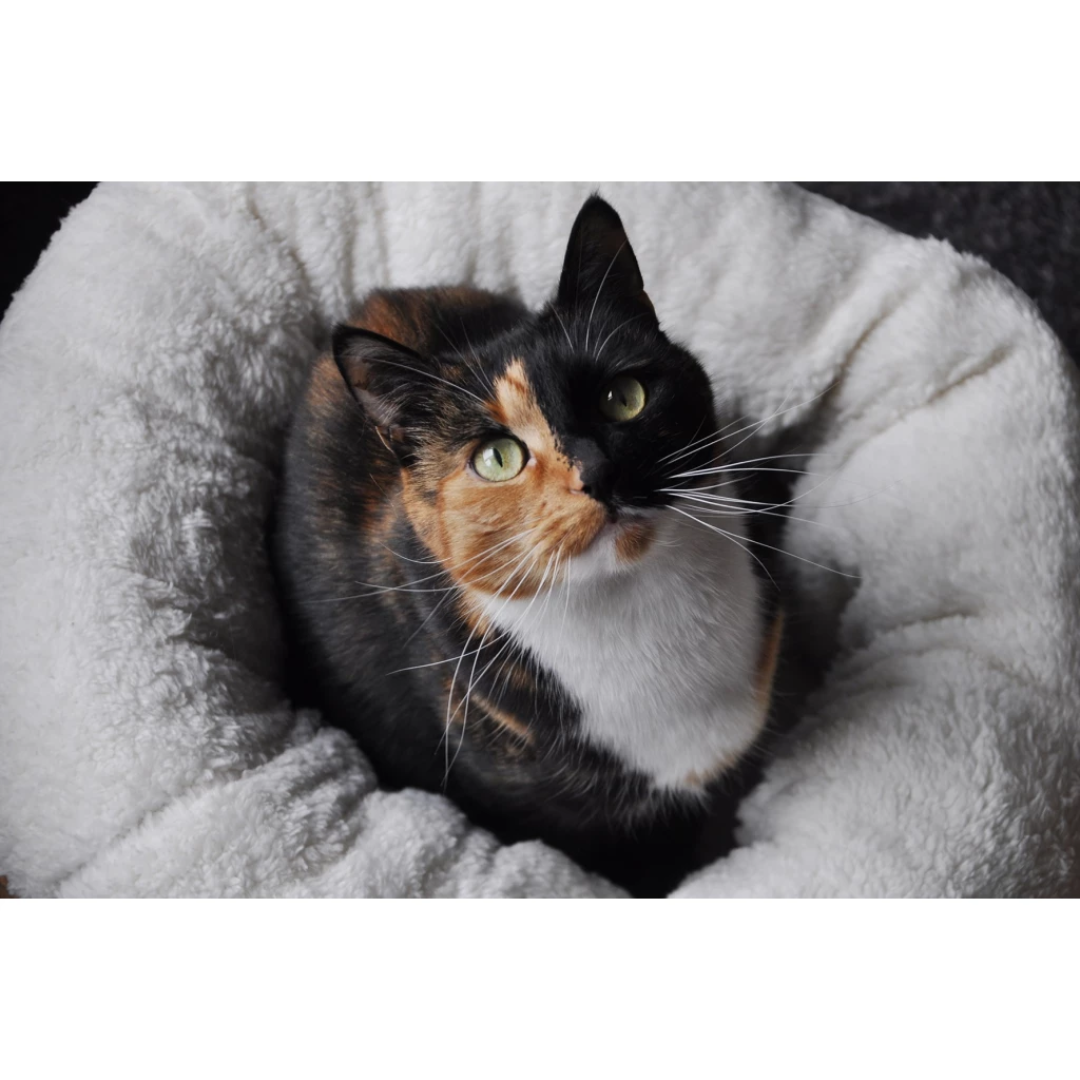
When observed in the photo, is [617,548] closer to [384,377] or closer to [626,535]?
[626,535]

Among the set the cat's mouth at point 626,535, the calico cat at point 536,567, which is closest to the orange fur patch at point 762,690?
the calico cat at point 536,567

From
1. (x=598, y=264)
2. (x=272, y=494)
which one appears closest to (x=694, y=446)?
(x=598, y=264)

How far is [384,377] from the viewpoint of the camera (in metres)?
0.81

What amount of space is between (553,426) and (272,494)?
60cm

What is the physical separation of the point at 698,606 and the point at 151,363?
2.18ft

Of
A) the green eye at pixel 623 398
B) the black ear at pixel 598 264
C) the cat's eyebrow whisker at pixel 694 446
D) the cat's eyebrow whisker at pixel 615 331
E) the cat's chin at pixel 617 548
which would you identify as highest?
the black ear at pixel 598 264

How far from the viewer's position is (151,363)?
3.67ft

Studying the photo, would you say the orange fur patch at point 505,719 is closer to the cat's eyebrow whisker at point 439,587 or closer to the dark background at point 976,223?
the cat's eyebrow whisker at point 439,587

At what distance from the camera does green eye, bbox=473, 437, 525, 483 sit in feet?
2.54

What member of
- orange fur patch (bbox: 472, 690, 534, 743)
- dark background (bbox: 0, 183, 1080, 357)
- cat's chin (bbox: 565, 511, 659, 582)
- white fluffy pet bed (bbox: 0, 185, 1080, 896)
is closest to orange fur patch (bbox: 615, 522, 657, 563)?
cat's chin (bbox: 565, 511, 659, 582)

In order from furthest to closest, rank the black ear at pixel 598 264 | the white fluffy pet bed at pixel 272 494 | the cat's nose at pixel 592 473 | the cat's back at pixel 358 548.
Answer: the cat's back at pixel 358 548 → the white fluffy pet bed at pixel 272 494 → the black ear at pixel 598 264 → the cat's nose at pixel 592 473

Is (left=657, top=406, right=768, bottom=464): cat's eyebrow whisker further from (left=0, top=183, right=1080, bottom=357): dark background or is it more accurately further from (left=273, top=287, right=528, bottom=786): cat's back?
(left=0, top=183, right=1080, bottom=357): dark background

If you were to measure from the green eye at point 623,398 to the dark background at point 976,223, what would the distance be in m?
0.56

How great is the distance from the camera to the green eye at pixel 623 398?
0.79m
